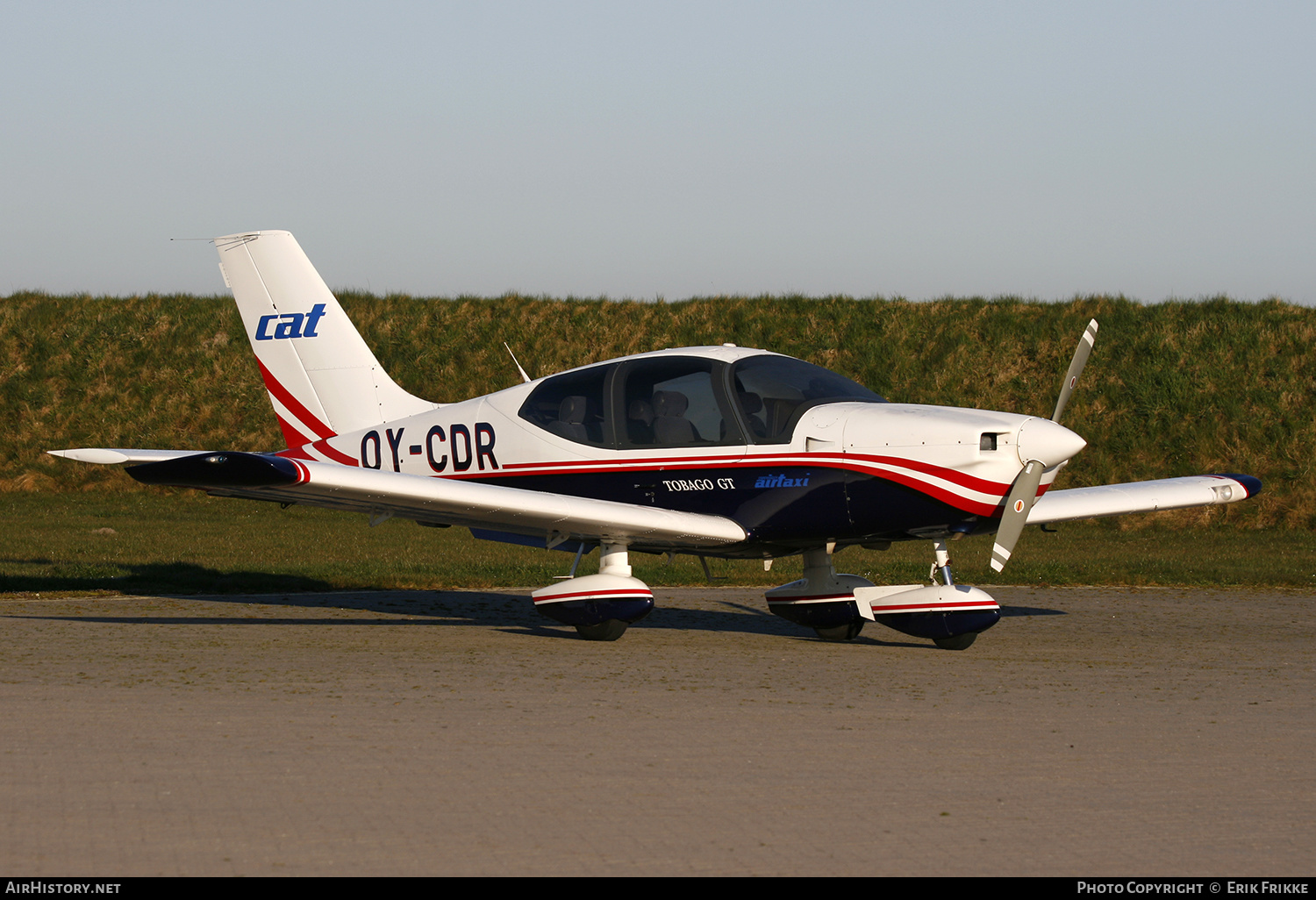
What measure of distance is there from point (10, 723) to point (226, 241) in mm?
7817

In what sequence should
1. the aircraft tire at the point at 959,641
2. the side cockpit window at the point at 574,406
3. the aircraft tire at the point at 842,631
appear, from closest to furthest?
1. the aircraft tire at the point at 959,641
2. the aircraft tire at the point at 842,631
3. the side cockpit window at the point at 574,406

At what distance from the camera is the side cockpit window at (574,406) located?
1189cm

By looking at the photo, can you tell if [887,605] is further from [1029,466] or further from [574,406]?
[574,406]

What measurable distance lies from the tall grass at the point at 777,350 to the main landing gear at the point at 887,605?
A: 18.9 meters

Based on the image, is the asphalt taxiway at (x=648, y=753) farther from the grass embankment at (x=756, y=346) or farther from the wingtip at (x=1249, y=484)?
the grass embankment at (x=756, y=346)

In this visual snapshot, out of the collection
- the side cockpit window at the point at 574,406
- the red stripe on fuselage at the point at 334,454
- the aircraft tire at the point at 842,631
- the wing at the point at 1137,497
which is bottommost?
the aircraft tire at the point at 842,631

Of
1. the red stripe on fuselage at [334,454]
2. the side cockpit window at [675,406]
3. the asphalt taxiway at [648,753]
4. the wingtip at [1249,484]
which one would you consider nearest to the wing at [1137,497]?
the wingtip at [1249,484]

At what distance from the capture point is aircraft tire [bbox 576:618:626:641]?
1137 cm

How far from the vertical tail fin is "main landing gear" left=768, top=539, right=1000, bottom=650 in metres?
4.47

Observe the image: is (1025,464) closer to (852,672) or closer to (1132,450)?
(852,672)

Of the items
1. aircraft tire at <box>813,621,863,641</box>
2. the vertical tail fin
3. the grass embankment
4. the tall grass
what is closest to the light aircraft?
aircraft tire at <box>813,621,863,641</box>

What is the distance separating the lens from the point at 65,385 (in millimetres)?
34062

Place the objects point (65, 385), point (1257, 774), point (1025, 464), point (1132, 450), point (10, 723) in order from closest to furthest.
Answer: point (1257, 774) → point (10, 723) → point (1025, 464) → point (1132, 450) → point (65, 385)
